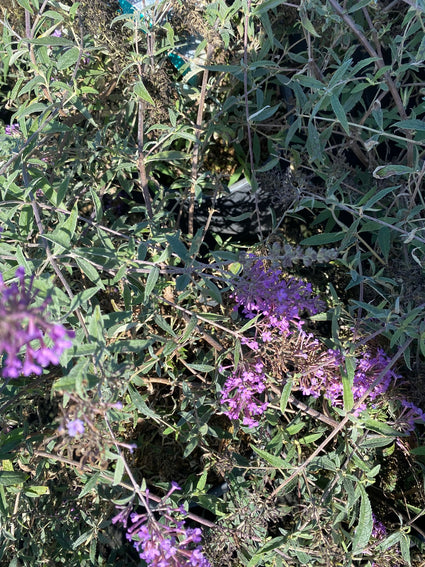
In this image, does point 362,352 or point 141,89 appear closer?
point 141,89

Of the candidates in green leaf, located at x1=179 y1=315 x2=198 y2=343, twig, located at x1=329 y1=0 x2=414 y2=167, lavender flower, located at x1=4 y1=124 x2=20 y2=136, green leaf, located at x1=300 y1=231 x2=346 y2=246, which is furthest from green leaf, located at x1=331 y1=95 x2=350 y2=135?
lavender flower, located at x1=4 y1=124 x2=20 y2=136

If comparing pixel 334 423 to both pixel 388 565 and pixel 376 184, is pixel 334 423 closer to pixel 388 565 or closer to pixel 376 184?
pixel 388 565

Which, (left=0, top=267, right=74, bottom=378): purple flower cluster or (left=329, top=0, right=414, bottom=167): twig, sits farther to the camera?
(left=329, top=0, right=414, bottom=167): twig

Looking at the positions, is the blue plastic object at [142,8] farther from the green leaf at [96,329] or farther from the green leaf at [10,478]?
the green leaf at [10,478]

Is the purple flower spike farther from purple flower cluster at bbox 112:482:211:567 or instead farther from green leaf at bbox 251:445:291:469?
green leaf at bbox 251:445:291:469

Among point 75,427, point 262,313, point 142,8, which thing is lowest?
point 262,313

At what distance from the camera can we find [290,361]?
1.35m

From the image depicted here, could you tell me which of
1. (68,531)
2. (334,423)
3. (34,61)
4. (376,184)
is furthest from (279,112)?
(68,531)

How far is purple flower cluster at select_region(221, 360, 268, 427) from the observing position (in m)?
1.28

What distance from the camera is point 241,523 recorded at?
128 centimetres

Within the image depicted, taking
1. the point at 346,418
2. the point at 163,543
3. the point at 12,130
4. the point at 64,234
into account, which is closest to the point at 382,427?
the point at 346,418

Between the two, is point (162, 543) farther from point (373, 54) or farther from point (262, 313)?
point (373, 54)

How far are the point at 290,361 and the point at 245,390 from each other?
156 millimetres

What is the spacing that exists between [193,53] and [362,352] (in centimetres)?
106
